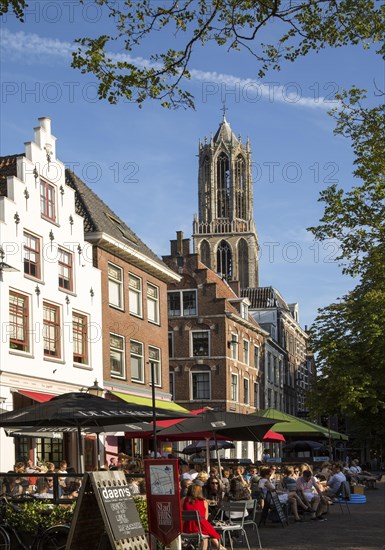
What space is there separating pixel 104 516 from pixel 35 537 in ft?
11.2

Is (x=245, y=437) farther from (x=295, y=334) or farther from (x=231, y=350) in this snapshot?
(x=295, y=334)

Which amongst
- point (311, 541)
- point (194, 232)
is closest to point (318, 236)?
point (311, 541)

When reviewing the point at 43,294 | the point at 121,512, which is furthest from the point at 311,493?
the point at 121,512

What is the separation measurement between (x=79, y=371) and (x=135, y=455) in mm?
6590

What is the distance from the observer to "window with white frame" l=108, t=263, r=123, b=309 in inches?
1410

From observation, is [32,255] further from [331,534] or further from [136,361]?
[331,534]

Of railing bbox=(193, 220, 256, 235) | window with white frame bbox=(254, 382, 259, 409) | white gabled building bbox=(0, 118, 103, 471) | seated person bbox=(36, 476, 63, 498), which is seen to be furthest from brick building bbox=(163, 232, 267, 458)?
railing bbox=(193, 220, 256, 235)

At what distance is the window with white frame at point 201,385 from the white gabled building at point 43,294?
21020mm

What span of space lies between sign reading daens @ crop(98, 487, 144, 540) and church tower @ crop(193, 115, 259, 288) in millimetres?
116258

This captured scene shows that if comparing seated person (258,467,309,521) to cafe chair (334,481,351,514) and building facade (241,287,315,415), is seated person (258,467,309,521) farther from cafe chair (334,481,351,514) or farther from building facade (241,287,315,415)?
building facade (241,287,315,415)

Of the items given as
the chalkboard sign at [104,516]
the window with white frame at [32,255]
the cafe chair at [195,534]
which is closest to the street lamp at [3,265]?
the window with white frame at [32,255]

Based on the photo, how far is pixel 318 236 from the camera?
24.9m

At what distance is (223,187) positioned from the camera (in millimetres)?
139375

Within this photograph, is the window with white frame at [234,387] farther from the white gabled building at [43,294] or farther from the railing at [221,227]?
the railing at [221,227]
